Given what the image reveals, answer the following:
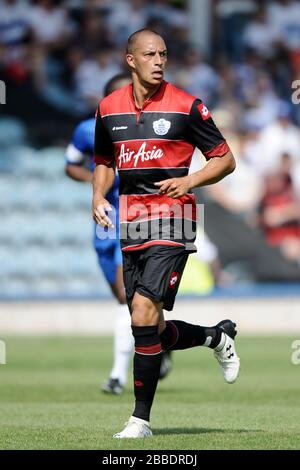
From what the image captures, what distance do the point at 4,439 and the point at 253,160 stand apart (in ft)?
44.3

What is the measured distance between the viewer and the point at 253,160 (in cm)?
2030

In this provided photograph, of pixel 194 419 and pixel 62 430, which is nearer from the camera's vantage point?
pixel 62 430

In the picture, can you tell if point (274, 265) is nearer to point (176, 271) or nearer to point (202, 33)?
point (202, 33)

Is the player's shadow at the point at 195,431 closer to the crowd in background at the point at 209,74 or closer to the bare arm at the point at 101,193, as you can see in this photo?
the bare arm at the point at 101,193

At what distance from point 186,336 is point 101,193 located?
112 cm

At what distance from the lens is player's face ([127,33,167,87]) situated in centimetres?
744

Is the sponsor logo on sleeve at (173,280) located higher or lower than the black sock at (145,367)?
higher

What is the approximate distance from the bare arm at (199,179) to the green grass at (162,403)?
58.2 inches

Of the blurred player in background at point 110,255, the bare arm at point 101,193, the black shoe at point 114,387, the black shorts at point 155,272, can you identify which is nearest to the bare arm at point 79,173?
the blurred player in background at point 110,255

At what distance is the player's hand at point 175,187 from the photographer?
23.4ft

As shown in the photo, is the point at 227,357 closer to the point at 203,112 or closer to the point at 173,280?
the point at 173,280

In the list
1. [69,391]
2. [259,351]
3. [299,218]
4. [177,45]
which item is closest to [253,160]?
[299,218]

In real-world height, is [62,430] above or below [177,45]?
below

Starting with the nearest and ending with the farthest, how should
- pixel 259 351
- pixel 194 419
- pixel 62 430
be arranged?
pixel 62 430
pixel 194 419
pixel 259 351
